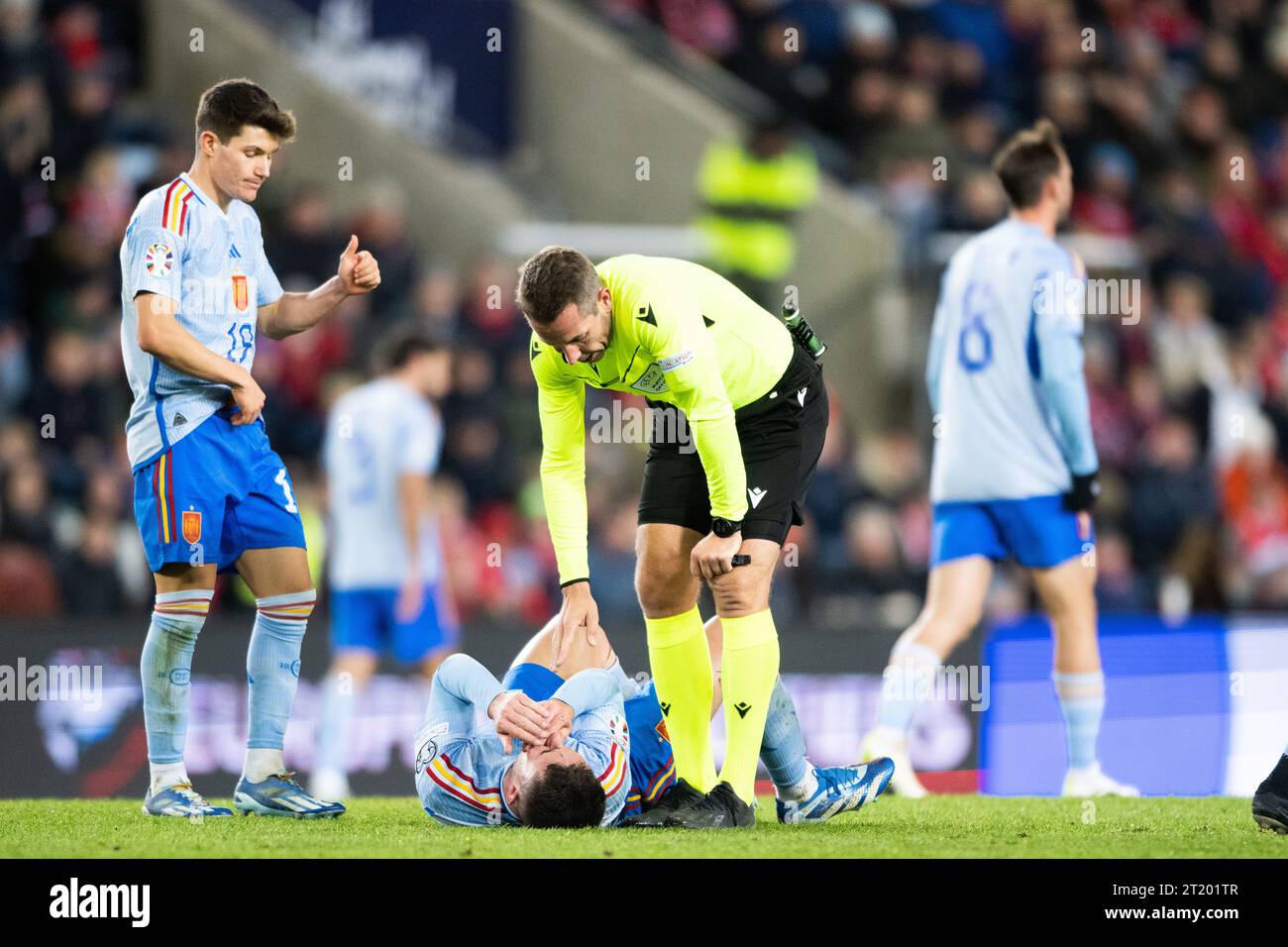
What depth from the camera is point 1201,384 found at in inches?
499

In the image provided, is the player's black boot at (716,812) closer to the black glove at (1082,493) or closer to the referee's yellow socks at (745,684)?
the referee's yellow socks at (745,684)

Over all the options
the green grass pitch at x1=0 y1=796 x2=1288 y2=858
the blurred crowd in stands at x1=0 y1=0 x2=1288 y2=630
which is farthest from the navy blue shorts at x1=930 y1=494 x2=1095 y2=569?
the blurred crowd in stands at x1=0 y1=0 x2=1288 y2=630

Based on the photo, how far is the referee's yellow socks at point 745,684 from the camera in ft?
18.1

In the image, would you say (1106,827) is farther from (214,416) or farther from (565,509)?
(214,416)

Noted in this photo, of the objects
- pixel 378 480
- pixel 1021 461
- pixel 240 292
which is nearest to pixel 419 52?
pixel 378 480

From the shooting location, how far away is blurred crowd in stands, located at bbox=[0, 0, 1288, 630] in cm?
1070

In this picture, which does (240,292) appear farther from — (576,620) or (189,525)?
(576,620)

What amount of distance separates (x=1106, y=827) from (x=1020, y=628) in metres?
3.40

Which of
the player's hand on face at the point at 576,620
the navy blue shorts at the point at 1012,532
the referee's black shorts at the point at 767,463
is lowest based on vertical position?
the player's hand on face at the point at 576,620

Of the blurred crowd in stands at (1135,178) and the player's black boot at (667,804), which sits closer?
the player's black boot at (667,804)

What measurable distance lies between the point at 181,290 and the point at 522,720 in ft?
5.80

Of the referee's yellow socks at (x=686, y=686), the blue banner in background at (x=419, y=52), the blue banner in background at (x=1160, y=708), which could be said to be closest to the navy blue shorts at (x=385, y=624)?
the blue banner in background at (x=1160, y=708)

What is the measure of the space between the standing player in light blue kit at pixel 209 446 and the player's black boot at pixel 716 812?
3.92 feet

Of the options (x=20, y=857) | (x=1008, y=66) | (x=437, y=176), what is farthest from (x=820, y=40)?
(x=20, y=857)
